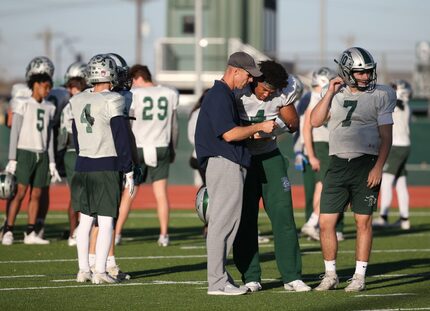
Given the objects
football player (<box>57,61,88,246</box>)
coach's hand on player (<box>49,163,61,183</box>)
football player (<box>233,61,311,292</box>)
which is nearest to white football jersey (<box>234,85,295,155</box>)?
football player (<box>233,61,311,292</box>)

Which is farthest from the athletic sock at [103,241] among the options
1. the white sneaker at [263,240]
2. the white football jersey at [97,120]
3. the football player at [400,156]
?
the football player at [400,156]

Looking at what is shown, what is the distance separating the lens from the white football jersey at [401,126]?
16688mm

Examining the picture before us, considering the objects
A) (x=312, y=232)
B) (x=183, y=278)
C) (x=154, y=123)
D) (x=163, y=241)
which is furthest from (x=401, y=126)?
(x=183, y=278)

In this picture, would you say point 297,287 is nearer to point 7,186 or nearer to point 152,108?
point 152,108

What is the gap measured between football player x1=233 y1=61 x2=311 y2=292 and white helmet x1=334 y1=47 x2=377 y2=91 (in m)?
0.50

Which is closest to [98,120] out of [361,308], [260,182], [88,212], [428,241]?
[88,212]

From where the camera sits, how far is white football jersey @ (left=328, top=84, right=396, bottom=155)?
10188 mm

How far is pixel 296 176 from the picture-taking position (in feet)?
87.6

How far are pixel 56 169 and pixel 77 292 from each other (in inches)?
197

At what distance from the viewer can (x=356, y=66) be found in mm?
10078

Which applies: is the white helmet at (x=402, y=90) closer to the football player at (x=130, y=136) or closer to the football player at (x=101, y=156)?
the football player at (x=130, y=136)

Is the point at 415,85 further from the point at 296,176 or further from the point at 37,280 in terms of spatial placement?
the point at 37,280

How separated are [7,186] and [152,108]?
6.62 ft

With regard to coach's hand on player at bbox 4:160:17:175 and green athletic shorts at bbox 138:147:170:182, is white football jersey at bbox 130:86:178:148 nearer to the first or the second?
green athletic shorts at bbox 138:147:170:182
